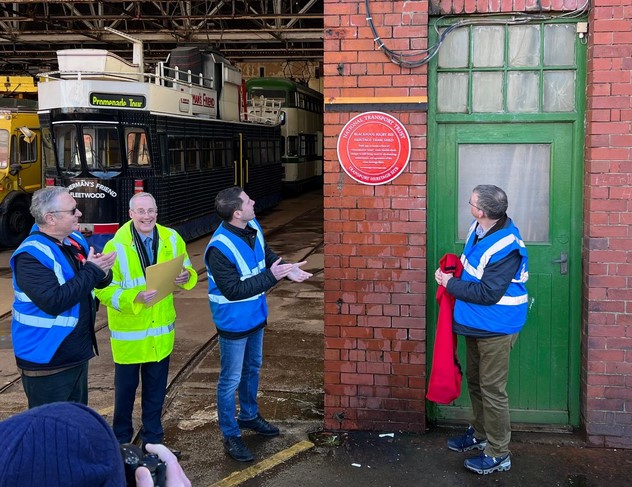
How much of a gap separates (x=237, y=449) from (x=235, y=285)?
1106mm

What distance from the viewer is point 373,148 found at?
4.87m

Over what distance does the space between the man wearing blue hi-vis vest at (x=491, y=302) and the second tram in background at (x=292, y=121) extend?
20.4 m

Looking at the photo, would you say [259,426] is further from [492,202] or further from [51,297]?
[492,202]

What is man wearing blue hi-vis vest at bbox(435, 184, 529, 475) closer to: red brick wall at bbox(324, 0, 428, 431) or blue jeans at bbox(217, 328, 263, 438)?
red brick wall at bbox(324, 0, 428, 431)

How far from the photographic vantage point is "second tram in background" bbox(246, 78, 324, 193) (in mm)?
26203

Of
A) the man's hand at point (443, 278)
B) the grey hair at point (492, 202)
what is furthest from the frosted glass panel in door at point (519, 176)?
the man's hand at point (443, 278)

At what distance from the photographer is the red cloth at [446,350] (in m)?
4.48

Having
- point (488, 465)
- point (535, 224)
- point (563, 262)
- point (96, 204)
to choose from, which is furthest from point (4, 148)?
point (488, 465)

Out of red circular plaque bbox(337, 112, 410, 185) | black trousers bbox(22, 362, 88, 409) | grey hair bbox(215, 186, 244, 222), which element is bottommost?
black trousers bbox(22, 362, 88, 409)

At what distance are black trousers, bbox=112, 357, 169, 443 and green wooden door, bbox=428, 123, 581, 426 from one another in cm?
199

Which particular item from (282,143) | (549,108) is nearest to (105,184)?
(549,108)

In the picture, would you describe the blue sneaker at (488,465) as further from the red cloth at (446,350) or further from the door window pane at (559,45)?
the door window pane at (559,45)

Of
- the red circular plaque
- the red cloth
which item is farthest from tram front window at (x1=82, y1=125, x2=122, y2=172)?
the red cloth

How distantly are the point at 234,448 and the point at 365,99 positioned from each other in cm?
249
